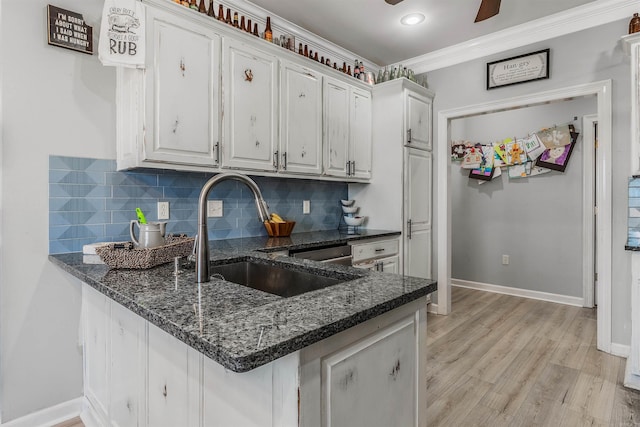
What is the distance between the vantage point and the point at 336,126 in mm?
3023

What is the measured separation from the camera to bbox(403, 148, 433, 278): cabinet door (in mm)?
3312

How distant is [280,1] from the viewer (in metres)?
2.59

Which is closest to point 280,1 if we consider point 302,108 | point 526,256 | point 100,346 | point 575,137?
point 302,108

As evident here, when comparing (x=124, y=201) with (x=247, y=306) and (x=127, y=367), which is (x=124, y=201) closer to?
(x=127, y=367)

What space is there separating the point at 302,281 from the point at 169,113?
1.27m

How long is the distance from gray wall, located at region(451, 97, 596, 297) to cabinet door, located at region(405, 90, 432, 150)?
1.43m

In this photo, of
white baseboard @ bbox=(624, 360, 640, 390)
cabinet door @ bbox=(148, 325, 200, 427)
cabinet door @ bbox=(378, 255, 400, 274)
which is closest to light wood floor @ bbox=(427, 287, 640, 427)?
white baseboard @ bbox=(624, 360, 640, 390)

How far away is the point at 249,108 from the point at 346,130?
3.52 ft

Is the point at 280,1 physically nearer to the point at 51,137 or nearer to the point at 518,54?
the point at 51,137

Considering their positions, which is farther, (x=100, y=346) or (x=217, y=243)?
(x=217, y=243)

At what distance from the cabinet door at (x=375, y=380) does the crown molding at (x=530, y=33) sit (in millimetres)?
3026

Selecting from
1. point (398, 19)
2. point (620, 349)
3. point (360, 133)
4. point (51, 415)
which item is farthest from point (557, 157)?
point (51, 415)

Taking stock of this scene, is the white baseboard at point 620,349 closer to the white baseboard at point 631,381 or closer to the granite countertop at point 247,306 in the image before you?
the white baseboard at point 631,381

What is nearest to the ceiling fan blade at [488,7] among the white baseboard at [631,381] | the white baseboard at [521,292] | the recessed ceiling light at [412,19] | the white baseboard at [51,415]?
the recessed ceiling light at [412,19]
